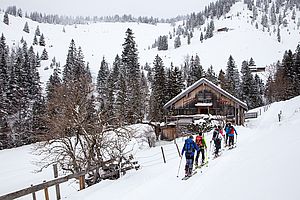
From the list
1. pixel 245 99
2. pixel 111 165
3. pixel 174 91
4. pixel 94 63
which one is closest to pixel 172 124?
pixel 174 91

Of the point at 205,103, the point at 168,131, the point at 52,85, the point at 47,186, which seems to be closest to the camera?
the point at 47,186

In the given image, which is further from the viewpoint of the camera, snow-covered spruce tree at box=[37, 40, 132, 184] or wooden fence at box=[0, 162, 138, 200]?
snow-covered spruce tree at box=[37, 40, 132, 184]

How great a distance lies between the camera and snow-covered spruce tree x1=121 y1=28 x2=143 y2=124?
43.1 meters

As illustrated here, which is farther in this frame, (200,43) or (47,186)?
(200,43)

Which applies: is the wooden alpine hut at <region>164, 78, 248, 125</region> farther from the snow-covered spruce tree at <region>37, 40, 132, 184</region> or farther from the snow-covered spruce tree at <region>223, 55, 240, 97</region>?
the snow-covered spruce tree at <region>223, 55, 240, 97</region>

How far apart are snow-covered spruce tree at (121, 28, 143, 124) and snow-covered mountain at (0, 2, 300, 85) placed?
42.5m

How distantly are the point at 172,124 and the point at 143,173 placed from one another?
21250mm

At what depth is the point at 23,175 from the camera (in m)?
23.6

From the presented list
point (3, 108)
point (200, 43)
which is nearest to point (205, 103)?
point (3, 108)

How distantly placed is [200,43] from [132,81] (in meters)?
105

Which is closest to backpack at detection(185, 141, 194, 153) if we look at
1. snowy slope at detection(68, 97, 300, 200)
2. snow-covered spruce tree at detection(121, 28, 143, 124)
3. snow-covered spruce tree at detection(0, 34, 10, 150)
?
snowy slope at detection(68, 97, 300, 200)

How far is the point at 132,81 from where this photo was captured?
48.5 metres

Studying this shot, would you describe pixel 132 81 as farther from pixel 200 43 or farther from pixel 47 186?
pixel 200 43

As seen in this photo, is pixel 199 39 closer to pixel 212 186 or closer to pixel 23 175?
pixel 23 175
